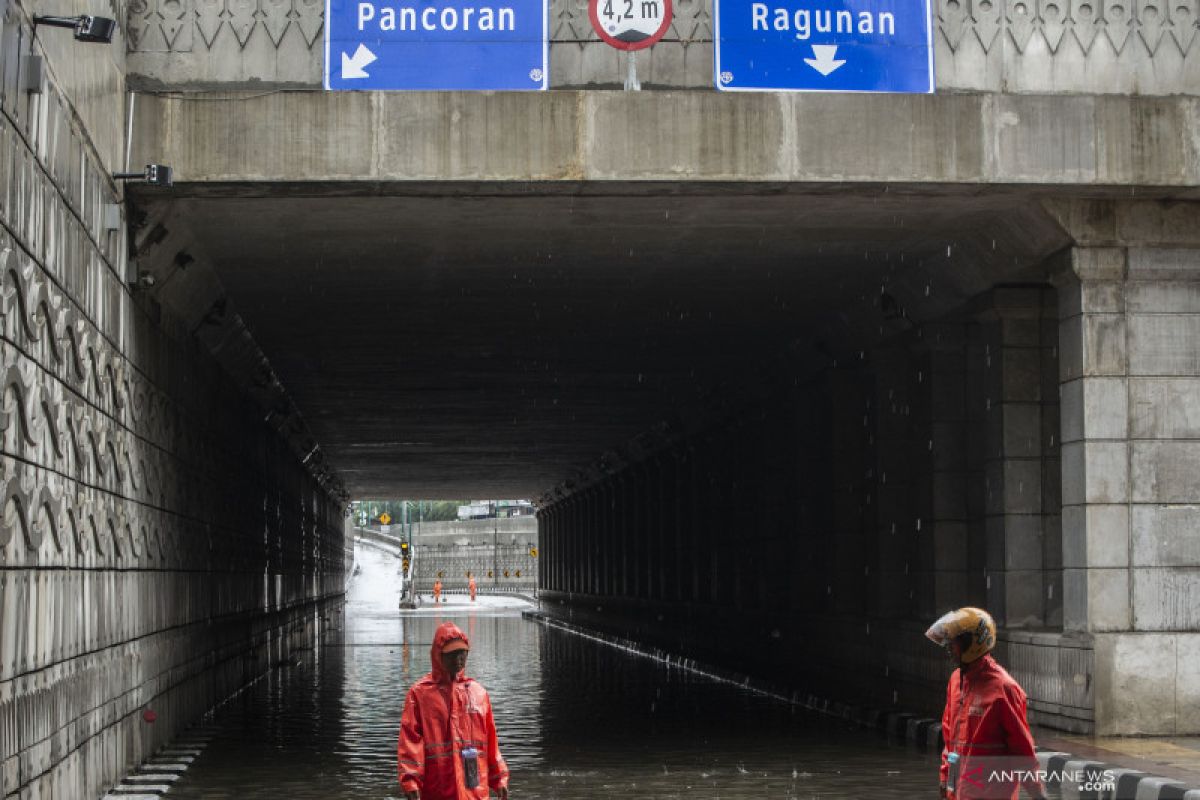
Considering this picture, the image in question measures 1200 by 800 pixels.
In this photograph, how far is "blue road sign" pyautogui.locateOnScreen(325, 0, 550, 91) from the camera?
15.8 meters

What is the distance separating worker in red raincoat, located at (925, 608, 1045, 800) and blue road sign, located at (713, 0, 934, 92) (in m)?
8.94

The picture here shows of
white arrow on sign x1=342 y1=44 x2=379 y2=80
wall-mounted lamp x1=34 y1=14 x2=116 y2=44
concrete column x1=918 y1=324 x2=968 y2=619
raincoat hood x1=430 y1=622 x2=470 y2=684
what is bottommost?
raincoat hood x1=430 y1=622 x2=470 y2=684

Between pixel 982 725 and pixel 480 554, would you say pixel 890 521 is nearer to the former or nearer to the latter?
pixel 982 725

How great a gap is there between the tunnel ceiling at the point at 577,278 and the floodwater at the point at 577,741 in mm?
4981

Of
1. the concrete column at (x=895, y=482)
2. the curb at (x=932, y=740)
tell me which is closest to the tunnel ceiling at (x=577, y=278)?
the concrete column at (x=895, y=482)

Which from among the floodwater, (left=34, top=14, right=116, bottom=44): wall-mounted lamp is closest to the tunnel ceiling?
(left=34, top=14, right=116, bottom=44): wall-mounted lamp

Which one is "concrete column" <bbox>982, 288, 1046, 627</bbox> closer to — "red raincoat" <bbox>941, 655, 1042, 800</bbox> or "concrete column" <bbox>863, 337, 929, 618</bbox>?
"concrete column" <bbox>863, 337, 929, 618</bbox>

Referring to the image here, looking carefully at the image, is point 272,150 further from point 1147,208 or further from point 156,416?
point 1147,208

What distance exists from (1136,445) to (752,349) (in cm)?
1123

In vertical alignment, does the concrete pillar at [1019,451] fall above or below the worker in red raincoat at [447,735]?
above

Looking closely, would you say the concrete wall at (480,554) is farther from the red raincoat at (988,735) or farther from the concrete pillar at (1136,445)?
the red raincoat at (988,735)

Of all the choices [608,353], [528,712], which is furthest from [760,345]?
[528,712]

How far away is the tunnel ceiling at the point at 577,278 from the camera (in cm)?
1720

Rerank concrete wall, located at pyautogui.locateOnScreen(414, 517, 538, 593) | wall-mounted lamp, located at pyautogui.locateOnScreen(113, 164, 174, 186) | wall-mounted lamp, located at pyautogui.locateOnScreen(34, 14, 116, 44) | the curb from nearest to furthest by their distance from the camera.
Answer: wall-mounted lamp, located at pyautogui.locateOnScreen(34, 14, 116, 44)
the curb
wall-mounted lamp, located at pyautogui.locateOnScreen(113, 164, 174, 186)
concrete wall, located at pyautogui.locateOnScreen(414, 517, 538, 593)
